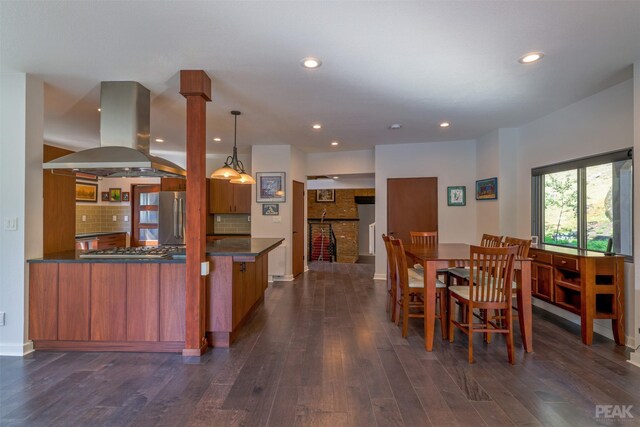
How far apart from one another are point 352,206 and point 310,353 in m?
7.41

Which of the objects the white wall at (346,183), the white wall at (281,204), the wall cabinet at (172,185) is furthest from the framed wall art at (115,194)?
the white wall at (346,183)

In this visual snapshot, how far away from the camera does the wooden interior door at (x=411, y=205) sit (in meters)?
5.76

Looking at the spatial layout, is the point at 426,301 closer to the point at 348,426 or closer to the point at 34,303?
the point at 348,426

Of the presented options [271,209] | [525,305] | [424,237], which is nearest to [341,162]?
[271,209]

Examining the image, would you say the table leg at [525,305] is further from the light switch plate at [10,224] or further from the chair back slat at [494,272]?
the light switch plate at [10,224]

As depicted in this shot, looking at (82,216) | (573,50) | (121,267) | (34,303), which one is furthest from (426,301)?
(82,216)

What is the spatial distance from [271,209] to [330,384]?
400cm

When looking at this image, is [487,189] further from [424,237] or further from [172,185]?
[172,185]

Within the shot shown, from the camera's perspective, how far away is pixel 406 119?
4305 millimetres

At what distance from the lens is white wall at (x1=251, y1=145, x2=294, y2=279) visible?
5.85 m

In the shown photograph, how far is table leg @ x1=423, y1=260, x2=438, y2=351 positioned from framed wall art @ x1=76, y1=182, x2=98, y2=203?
6.74 m

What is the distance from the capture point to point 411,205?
5805mm

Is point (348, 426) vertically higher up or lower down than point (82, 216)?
lower down

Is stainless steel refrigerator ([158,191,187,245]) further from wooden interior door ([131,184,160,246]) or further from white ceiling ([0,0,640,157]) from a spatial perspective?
white ceiling ([0,0,640,157])
